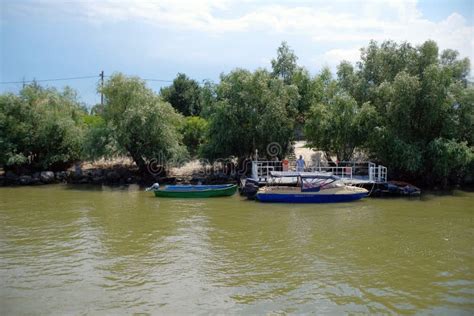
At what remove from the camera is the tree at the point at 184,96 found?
46.6 m

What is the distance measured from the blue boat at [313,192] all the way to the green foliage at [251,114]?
6.04 meters

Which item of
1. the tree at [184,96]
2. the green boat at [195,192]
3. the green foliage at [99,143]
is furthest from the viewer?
the tree at [184,96]

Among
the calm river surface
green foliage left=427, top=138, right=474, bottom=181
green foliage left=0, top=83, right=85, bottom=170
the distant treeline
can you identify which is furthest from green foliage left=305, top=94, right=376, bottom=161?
green foliage left=0, top=83, right=85, bottom=170

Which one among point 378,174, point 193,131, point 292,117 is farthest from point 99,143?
point 378,174

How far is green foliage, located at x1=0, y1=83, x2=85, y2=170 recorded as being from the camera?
3194 centimetres

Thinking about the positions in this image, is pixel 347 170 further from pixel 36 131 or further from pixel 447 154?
pixel 36 131

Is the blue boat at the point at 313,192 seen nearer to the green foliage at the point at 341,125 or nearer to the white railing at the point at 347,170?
the white railing at the point at 347,170

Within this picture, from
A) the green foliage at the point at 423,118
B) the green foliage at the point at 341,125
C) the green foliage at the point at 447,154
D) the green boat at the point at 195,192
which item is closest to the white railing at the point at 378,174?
the green foliage at the point at 423,118

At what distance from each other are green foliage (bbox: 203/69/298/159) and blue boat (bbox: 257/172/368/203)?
6040mm

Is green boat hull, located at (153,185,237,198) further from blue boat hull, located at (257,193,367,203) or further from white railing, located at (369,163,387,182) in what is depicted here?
white railing, located at (369,163,387,182)

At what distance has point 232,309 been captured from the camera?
9570mm

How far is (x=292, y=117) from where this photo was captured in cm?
3066

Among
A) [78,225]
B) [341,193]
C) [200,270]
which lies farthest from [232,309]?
[341,193]

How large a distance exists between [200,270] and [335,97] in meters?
18.0
